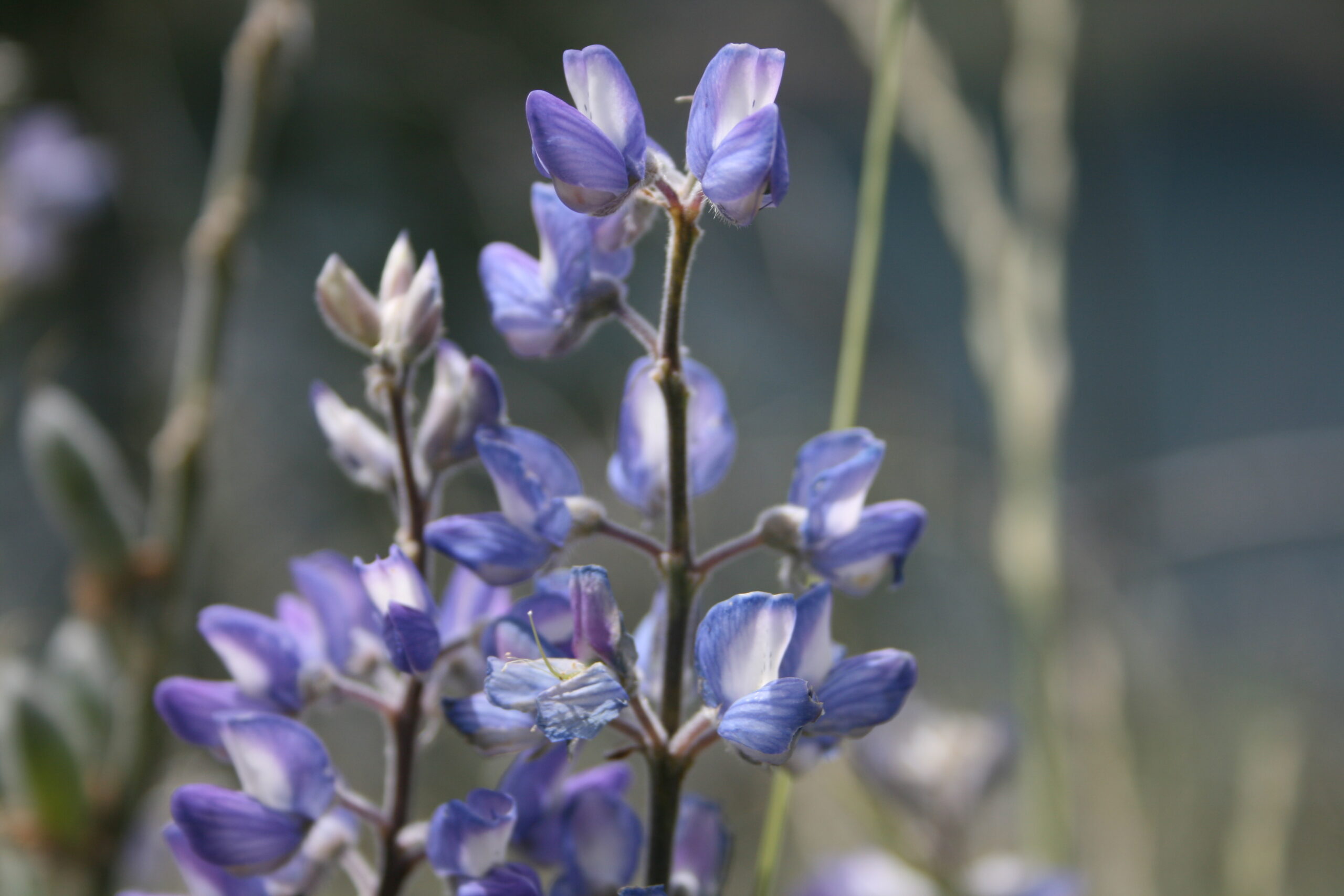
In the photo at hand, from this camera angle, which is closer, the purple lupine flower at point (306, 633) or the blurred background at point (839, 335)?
the purple lupine flower at point (306, 633)

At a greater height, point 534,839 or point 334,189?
point 334,189

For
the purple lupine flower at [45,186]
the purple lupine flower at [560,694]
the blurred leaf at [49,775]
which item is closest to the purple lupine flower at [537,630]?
the purple lupine flower at [560,694]

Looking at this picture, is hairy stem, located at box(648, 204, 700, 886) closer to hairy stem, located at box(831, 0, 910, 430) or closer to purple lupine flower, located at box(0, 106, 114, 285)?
hairy stem, located at box(831, 0, 910, 430)

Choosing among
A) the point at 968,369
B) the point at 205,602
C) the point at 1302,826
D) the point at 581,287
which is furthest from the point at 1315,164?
the point at 581,287

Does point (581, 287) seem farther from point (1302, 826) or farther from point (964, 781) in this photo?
point (1302, 826)

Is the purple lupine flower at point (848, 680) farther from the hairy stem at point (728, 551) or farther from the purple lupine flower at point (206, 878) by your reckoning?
the purple lupine flower at point (206, 878)

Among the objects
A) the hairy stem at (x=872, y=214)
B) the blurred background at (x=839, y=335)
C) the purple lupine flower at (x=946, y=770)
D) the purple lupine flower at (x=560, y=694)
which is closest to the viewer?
the purple lupine flower at (x=560, y=694)

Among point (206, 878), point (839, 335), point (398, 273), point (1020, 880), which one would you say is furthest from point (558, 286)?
point (839, 335)
